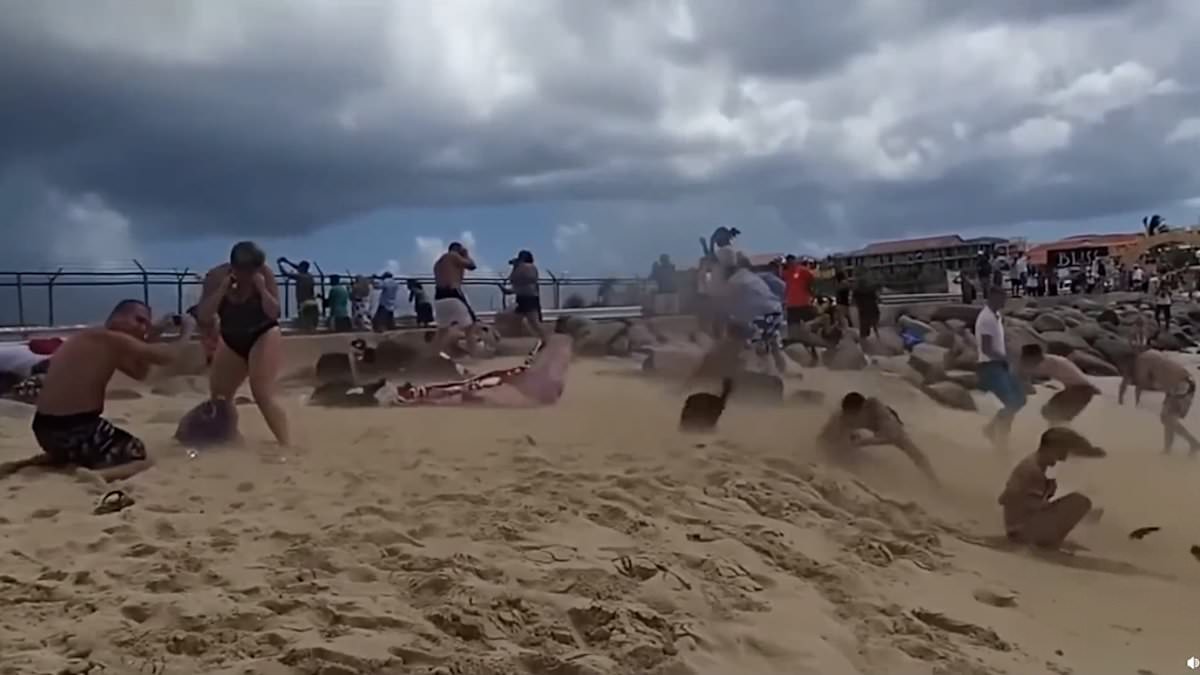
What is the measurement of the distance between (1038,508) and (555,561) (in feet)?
10.4

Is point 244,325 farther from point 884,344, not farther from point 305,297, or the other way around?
point 884,344

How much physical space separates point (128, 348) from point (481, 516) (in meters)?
1.99

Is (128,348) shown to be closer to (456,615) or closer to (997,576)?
(456,615)

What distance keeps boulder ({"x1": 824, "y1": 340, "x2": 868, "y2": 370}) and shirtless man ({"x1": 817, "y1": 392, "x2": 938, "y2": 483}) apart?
5.46ft

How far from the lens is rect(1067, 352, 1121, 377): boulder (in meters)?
10.8

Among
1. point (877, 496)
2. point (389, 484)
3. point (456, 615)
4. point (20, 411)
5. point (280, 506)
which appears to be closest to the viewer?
point (456, 615)

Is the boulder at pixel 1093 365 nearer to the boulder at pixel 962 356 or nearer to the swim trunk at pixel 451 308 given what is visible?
the boulder at pixel 962 356

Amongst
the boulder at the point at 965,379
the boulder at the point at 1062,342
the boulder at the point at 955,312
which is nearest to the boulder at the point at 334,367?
the boulder at the point at 965,379

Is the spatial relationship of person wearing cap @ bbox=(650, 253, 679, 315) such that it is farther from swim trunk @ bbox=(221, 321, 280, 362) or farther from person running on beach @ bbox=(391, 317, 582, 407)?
swim trunk @ bbox=(221, 321, 280, 362)

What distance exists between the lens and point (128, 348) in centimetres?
521

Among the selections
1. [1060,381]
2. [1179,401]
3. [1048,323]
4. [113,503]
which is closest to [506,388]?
[113,503]

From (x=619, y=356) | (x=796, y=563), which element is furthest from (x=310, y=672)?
(x=619, y=356)

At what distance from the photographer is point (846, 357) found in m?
9.52

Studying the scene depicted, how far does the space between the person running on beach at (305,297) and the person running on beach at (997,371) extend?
492cm
